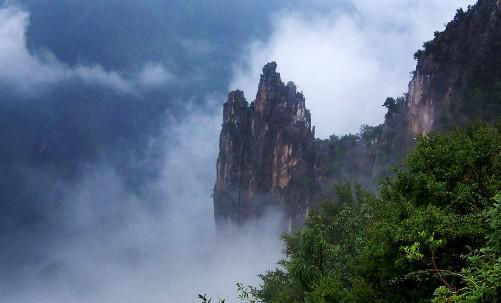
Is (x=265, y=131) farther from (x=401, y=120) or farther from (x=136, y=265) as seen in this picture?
(x=136, y=265)

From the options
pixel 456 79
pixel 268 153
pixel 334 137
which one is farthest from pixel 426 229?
pixel 334 137

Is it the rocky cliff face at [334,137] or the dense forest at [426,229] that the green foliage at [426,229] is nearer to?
the dense forest at [426,229]

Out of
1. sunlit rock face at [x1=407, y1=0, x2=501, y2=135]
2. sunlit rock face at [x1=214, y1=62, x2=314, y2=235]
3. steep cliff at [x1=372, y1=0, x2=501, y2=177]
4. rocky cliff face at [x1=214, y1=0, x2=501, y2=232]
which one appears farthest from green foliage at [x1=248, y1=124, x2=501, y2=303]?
sunlit rock face at [x1=214, y1=62, x2=314, y2=235]

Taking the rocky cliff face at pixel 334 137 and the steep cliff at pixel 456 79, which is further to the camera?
the rocky cliff face at pixel 334 137

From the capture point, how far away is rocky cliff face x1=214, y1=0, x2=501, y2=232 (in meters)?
64.7

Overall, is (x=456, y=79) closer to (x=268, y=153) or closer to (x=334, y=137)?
(x=268, y=153)

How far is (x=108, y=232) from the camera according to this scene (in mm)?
193375

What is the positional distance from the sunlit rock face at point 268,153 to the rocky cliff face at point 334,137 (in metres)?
0.20

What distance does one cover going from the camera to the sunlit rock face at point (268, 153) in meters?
106

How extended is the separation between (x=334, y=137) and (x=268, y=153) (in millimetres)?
26690

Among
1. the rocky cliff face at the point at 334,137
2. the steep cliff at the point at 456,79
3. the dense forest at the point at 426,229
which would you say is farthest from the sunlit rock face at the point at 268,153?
the dense forest at the point at 426,229

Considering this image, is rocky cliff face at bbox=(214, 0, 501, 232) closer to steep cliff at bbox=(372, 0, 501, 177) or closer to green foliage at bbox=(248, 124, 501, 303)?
steep cliff at bbox=(372, 0, 501, 177)

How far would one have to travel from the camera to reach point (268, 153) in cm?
10962

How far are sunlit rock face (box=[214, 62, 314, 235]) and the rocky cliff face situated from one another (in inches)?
8.0
